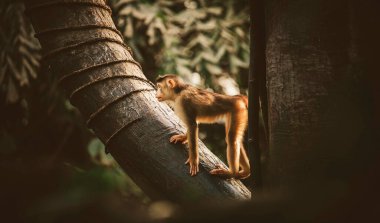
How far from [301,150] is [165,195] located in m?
0.59

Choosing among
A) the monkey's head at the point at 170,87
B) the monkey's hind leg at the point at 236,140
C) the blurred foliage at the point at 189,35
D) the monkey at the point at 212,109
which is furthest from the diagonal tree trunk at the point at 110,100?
the blurred foliage at the point at 189,35

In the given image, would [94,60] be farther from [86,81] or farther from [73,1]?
[73,1]

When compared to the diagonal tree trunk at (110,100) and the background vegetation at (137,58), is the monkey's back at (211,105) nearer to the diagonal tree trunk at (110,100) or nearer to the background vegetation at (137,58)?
the diagonal tree trunk at (110,100)

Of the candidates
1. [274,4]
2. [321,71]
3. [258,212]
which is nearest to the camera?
[258,212]

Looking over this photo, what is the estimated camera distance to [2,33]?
522 cm

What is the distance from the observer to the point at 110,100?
200cm

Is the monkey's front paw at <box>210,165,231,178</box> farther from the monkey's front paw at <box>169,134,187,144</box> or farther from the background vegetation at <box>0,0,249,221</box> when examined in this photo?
the background vegetation at <box>0,0,249,221</box>

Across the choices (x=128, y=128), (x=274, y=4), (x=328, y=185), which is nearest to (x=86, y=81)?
(x=128, y=128)

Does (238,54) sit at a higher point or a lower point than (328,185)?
lower

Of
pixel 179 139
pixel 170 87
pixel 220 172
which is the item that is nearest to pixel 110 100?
pixel 179 139

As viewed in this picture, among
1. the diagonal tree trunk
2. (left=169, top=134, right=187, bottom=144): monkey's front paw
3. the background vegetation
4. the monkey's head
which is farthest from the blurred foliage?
the diagonal tree trunk

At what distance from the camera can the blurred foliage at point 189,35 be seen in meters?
5.21

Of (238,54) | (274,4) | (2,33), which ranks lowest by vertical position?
(238,54)

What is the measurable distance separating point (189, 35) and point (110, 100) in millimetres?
4036
